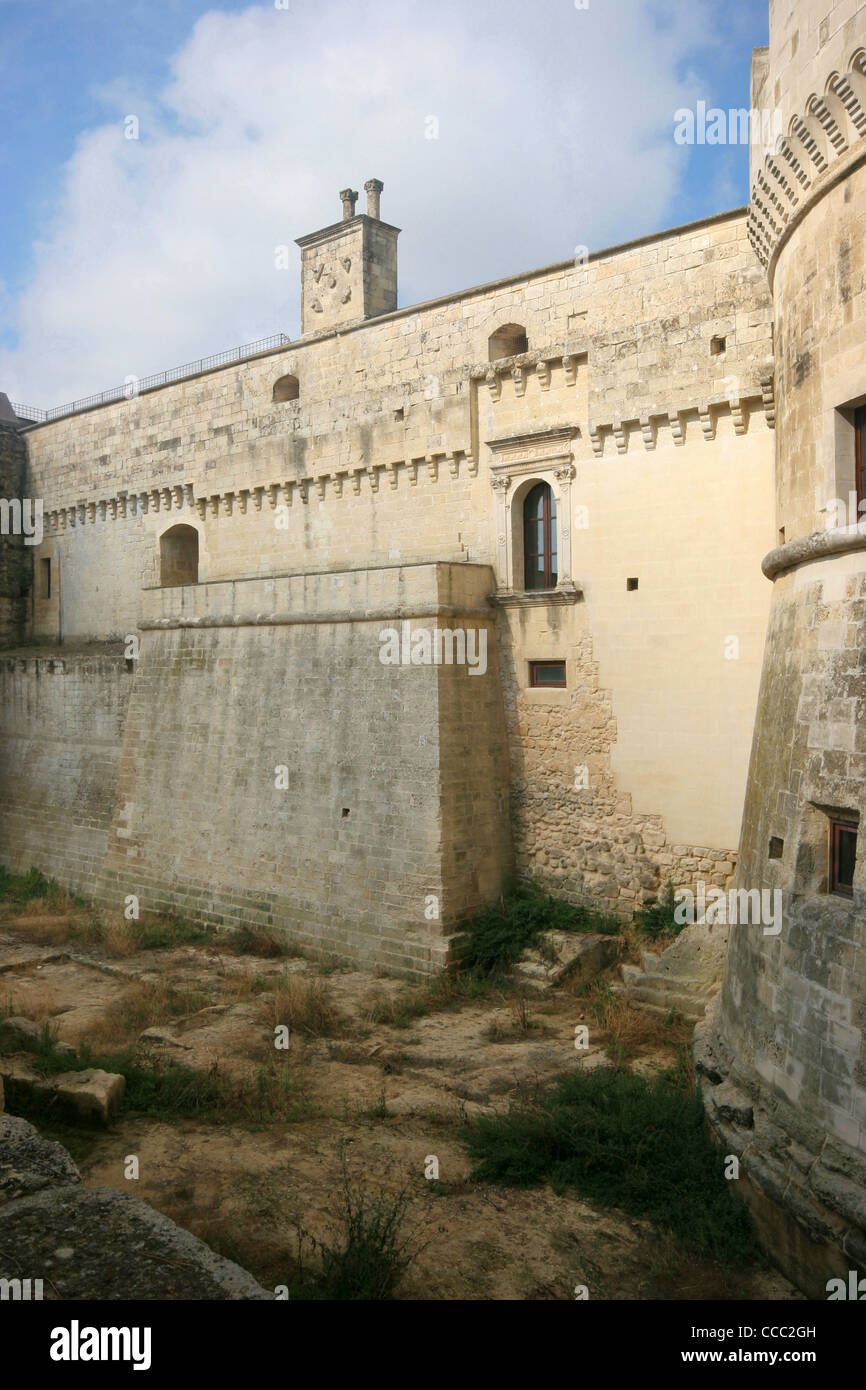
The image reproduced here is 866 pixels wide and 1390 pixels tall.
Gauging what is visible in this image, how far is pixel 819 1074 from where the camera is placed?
584 cm

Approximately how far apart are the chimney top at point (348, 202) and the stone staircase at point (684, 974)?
1430cm

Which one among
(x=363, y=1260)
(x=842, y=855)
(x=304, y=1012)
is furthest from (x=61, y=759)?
(x=842, y=855)

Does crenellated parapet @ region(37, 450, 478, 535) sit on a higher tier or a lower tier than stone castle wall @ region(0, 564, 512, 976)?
higher

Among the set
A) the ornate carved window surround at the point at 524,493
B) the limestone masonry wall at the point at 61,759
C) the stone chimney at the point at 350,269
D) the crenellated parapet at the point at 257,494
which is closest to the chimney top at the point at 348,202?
the stone chimney at the point at 350,269

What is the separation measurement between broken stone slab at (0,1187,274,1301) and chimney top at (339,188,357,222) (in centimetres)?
1754

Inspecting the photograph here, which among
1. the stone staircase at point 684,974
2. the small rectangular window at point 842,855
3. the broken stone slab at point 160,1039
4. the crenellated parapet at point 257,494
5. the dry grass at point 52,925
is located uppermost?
the crenellated parapet at point 257,494

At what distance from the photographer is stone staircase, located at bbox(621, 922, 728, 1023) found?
385 inches

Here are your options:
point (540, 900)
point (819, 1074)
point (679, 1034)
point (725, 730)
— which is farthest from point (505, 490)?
point (819, 1074)

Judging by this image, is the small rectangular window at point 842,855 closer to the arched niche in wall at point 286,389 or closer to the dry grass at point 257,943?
the dry grass at point 257,943

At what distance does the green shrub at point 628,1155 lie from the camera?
20.3 ft

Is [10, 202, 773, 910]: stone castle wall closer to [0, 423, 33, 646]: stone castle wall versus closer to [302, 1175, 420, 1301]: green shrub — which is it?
[302, 1175, 420, 1301]: green shrub

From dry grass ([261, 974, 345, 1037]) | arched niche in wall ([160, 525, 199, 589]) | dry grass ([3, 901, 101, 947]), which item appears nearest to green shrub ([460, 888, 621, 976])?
dry grass ([261, 974, 345, 1037])

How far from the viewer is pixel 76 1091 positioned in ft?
25.7

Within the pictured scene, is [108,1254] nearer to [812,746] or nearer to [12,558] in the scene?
[812,746]
